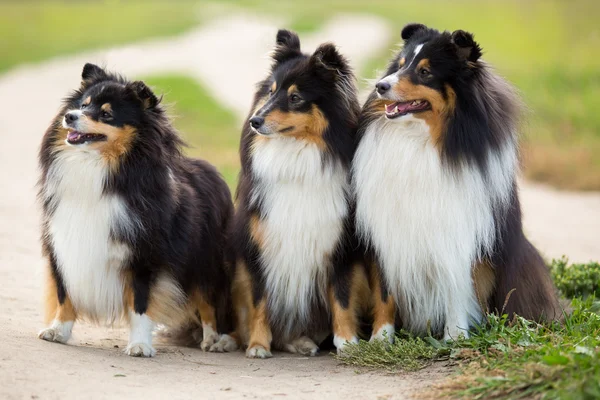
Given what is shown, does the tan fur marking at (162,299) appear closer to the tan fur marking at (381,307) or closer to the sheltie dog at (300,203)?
the sheltie dog at (300,203)

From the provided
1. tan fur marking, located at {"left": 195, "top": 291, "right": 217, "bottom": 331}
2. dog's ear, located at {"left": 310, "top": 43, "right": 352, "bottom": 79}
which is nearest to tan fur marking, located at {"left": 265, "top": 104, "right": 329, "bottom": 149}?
dog's ear, located at {"left": 310, "top": 43, "right": 352, "bottom": 79}

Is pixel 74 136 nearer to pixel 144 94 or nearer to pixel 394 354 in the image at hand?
pixel 144 94

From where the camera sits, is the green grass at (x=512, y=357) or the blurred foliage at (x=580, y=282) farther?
the blurred foliage at (x=580, y=282)

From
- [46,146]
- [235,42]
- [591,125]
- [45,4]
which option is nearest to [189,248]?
[46,146]

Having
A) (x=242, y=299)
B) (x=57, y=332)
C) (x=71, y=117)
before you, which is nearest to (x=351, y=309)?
(x=242, y=299)

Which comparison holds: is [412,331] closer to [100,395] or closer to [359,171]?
[359,171]

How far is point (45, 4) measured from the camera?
146 feet

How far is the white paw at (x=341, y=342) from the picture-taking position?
6.14m

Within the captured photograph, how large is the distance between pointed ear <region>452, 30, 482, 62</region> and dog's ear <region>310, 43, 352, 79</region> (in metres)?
0.85

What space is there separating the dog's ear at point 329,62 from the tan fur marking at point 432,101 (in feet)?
1.96

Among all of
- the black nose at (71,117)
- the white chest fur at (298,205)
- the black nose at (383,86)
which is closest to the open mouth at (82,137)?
the black nose at (71,117)

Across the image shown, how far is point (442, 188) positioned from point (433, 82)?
71 cm

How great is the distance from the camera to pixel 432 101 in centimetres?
580

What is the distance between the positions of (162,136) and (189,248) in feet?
2.72
